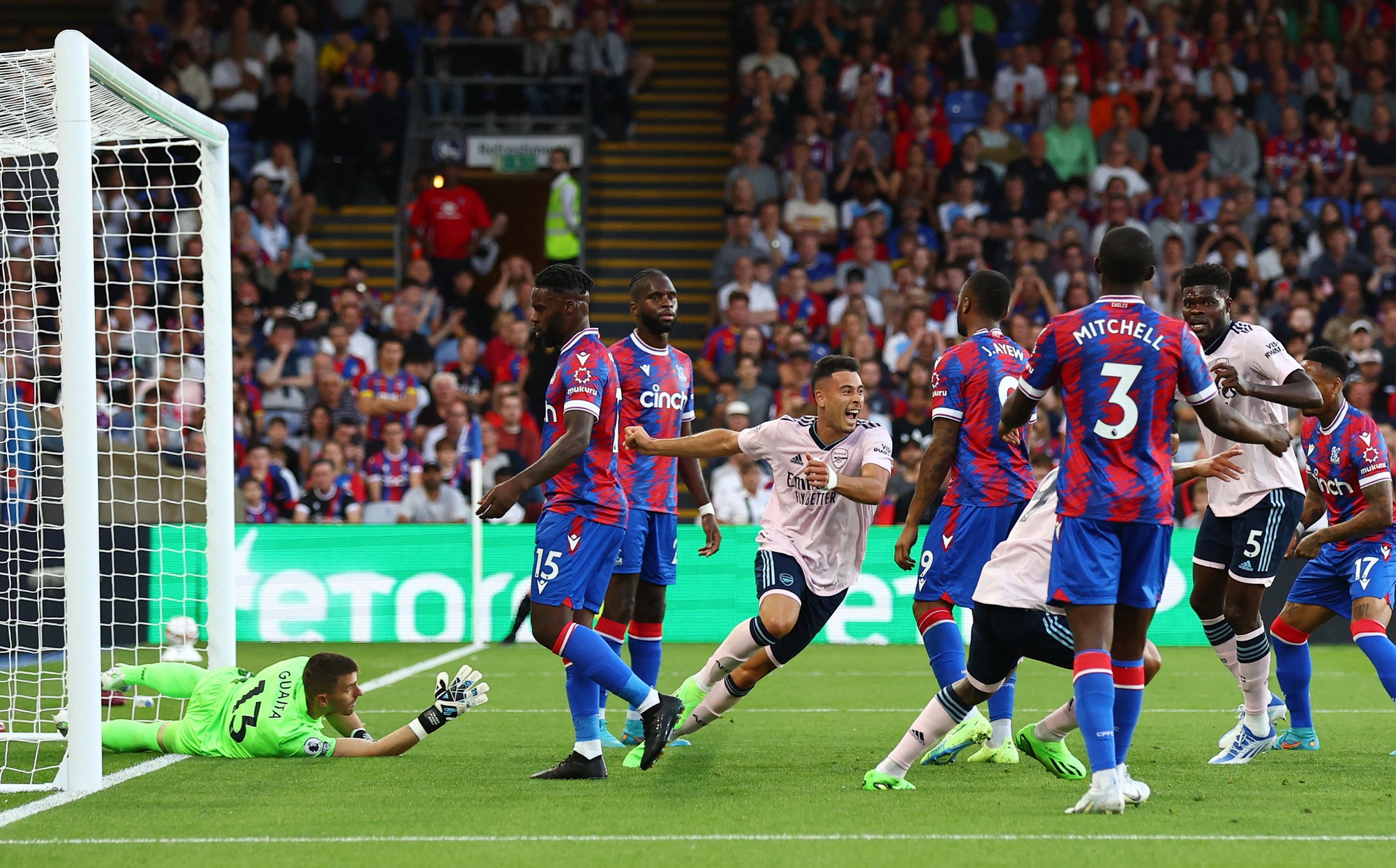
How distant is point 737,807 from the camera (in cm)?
591

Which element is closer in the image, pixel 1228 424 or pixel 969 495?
pixel 1228 424

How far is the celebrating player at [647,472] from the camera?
7.65 metres

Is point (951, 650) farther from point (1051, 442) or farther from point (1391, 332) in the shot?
point (1391, 332)

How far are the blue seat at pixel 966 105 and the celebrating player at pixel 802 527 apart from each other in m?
13.3

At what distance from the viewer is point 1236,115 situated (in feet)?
61.8

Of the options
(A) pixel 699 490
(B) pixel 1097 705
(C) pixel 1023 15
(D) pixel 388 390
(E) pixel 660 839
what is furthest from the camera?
(C) pixel 1023 15

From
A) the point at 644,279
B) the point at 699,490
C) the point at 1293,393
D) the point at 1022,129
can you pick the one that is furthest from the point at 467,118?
the point at 1293,393

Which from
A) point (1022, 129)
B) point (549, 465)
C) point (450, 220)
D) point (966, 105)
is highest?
point (966, 105)

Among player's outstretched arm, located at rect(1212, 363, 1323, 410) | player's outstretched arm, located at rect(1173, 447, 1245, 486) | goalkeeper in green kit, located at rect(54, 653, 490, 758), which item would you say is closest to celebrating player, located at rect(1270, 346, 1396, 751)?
player's outstretched arm, located at rect(1212, 363, 1323, 410)

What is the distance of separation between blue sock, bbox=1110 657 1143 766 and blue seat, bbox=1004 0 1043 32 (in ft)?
53.7

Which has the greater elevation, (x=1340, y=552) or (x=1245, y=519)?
(x=1245, y=519)

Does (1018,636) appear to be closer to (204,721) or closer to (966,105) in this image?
(204,721)

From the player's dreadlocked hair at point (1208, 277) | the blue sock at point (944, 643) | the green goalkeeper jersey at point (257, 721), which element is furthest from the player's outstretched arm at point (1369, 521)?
the green goalkeeper jersey at point (257, 721)

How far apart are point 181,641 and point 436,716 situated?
4389 mm
